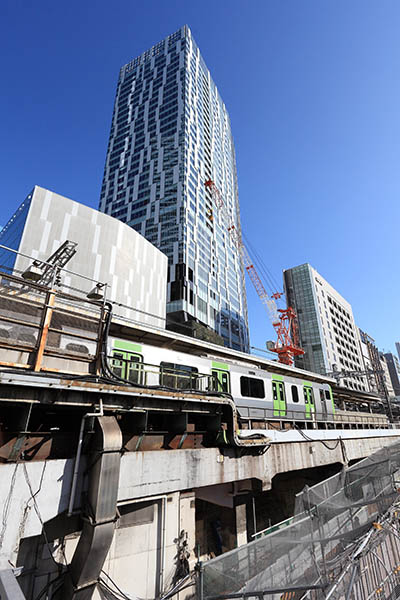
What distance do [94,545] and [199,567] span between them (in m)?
2.48

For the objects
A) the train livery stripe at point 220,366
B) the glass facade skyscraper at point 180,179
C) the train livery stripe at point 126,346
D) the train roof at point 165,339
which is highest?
the glass facade skyscraper at point 180,179

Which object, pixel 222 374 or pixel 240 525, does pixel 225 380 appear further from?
pixel 240 525

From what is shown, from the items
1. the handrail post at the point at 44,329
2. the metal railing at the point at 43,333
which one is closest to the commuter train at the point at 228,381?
the metal railing at the point at 43,333

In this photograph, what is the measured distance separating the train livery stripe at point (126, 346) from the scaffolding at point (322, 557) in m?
8.22

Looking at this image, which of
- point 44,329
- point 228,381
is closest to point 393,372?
point 228,381

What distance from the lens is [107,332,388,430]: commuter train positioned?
41.4 ft

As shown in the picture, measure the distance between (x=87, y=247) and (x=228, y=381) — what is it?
2856 cm

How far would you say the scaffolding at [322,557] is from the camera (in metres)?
6.34

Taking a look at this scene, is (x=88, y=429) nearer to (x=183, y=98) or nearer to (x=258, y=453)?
(x=258, y=453)

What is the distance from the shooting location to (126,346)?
42.3 ft

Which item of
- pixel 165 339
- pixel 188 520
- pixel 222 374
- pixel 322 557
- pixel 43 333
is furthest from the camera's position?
pixel 165 339

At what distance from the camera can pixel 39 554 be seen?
7617mm

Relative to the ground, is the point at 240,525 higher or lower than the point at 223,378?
lower

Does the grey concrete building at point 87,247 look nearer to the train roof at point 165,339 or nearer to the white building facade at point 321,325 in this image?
the train roof at point 165,339
